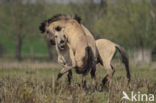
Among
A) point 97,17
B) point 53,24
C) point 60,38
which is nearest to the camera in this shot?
point 60,38

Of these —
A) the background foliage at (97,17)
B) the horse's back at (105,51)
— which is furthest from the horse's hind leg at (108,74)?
the background foliage at (97,17)

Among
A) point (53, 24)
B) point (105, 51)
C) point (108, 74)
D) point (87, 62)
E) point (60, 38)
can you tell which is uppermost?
point (53, 24)

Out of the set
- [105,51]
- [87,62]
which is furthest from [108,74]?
[87,62]

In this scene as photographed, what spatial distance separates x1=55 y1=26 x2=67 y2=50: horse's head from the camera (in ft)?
24.3

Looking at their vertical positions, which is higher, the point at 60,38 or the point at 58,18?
the point at 58,18

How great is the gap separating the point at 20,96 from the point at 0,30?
32787 millimetres

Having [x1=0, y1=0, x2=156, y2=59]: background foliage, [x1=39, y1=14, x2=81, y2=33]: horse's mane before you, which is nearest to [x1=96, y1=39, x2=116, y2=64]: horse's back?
[x1=39, y1=14, x2=81, y2=33]: horse's mane

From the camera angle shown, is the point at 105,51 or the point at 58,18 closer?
the point at 58,18

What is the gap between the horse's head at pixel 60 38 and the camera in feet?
24.3

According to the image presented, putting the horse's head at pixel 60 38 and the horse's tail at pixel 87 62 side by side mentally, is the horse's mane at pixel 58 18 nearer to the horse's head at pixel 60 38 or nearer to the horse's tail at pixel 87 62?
the horse's head at pixel 60 38

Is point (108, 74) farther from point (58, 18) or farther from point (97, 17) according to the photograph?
point (97, 17)

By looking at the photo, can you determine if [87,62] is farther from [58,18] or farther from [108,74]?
[58,18]

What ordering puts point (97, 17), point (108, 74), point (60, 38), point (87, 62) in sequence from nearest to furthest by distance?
point (87, 62), point (60, 38), point (108, 74), point (97, 17)

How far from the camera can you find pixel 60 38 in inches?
293
